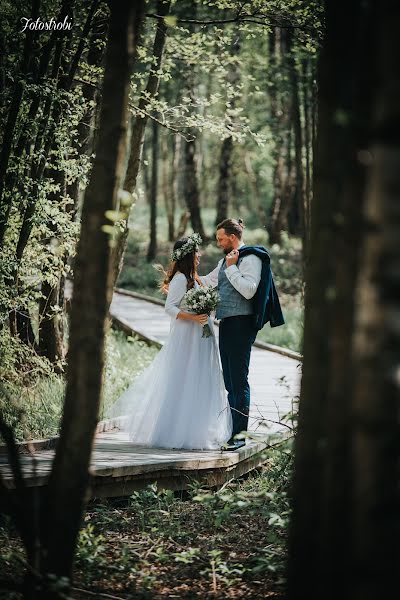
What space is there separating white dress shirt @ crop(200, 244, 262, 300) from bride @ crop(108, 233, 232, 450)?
0.62 meters

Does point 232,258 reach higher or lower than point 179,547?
higher

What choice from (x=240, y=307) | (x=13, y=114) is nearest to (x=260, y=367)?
(x=240, y=307)

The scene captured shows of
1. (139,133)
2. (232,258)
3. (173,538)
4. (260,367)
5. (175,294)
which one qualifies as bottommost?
(173,538)

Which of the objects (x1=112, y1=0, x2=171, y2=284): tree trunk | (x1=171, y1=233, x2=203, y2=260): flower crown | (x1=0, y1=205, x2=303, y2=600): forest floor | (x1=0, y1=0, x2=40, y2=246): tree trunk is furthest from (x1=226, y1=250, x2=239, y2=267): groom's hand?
(x1=112, y1=0, x2=171, y2=284): tree trunk

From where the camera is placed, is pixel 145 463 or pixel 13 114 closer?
pixel 145 463

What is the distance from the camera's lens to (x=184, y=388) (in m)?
7.88

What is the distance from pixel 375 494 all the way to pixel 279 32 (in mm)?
27734

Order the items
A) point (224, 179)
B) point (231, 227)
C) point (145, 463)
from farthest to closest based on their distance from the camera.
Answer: point (224, 179)
point (231, 227)
point (145, 463)

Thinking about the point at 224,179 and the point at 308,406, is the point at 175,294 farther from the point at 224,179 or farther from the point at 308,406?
the point at 224,179

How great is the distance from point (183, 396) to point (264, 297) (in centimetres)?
136

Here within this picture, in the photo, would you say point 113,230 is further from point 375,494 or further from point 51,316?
point 51,316

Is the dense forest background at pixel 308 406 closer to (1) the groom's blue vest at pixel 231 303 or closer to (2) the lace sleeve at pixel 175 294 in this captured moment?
(1) the groom's blue vest at pixel 231 303

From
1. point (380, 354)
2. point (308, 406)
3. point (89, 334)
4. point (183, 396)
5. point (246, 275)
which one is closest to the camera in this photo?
point (380, 354)

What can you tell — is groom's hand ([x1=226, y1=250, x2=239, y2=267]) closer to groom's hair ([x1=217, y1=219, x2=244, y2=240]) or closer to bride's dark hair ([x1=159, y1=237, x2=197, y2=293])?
groom's hair ([x1=217, y1=219, x2=244, y2=240])
